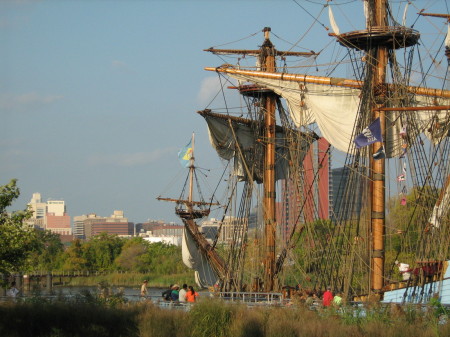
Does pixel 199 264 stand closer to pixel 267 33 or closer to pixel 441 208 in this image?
pixel 267 33

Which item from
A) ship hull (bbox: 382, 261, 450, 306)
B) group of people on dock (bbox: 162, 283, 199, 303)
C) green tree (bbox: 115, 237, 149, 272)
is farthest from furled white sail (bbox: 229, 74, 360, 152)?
green tree (bbox: 115, 237, 149, 272)

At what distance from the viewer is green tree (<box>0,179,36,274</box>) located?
32.7 m

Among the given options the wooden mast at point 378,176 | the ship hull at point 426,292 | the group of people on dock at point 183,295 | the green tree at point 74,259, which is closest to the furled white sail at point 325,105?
the wooden mast at point 378,176

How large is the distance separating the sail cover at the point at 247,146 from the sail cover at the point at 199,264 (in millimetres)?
8344

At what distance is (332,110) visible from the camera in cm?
3747

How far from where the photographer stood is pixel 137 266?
108125 mm

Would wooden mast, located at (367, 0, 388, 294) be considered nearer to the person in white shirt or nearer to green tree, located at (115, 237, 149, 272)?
the person in white shirt

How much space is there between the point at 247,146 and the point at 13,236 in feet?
57.4

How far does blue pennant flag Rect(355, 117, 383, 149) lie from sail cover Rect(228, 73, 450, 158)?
93.8 inches

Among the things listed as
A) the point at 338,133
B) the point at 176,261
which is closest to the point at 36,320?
the point at 338,133

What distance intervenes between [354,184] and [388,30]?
6.23 m

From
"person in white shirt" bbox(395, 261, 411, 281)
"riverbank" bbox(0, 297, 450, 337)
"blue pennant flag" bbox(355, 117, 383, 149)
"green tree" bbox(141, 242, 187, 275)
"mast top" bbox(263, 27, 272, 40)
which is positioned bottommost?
"riverbank" bbox(0, 297, 450, 337)

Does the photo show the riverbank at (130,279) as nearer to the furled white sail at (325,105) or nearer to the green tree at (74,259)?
the green tree at (74,259)

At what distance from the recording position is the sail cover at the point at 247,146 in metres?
45.2
